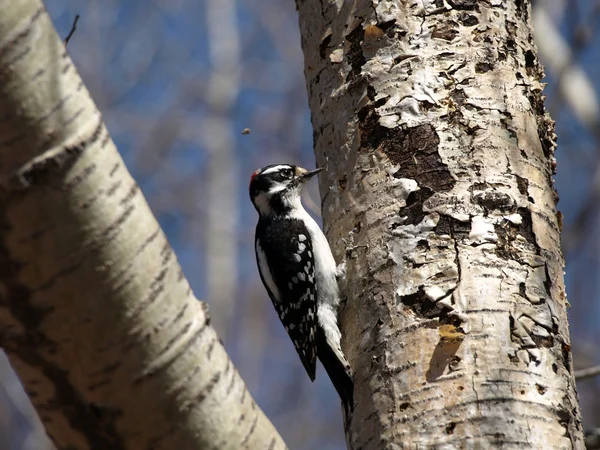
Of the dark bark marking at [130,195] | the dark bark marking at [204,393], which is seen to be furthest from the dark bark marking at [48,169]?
the dark bark marking at [204,393]

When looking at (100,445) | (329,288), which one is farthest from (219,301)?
(100,445)

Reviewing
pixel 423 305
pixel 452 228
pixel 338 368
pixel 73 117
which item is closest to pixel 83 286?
pixel 73 117

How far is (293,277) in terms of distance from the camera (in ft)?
13.6

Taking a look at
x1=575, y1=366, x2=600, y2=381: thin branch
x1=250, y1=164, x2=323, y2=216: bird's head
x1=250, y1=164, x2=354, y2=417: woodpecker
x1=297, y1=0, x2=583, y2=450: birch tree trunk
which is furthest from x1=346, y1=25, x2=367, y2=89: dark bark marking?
x1=250, y1=164, x2=323, y2=216: bird's head

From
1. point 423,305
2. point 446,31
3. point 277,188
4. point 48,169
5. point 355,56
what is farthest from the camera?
point 277,188

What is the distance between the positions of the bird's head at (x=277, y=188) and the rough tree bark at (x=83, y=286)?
329cm

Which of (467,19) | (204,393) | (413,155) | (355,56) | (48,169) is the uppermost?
(467,19)

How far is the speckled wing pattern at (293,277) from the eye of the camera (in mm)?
3789

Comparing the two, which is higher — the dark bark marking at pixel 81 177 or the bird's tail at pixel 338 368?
the bird's tail at pixel 338 368

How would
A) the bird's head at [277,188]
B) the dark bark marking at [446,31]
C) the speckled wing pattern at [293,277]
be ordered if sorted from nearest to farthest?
the dark bark marking at [446,31] < the speckled wing pattern at [293,277] < the bird's head at [277,188]

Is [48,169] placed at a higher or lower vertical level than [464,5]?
lower

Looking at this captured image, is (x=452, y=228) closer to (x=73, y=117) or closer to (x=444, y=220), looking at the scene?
(x=444, y=220)

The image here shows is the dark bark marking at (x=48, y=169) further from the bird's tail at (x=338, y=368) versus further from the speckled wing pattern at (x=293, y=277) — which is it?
the speckled wing pattern at (x=293, y=277)

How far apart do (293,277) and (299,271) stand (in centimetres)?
6
